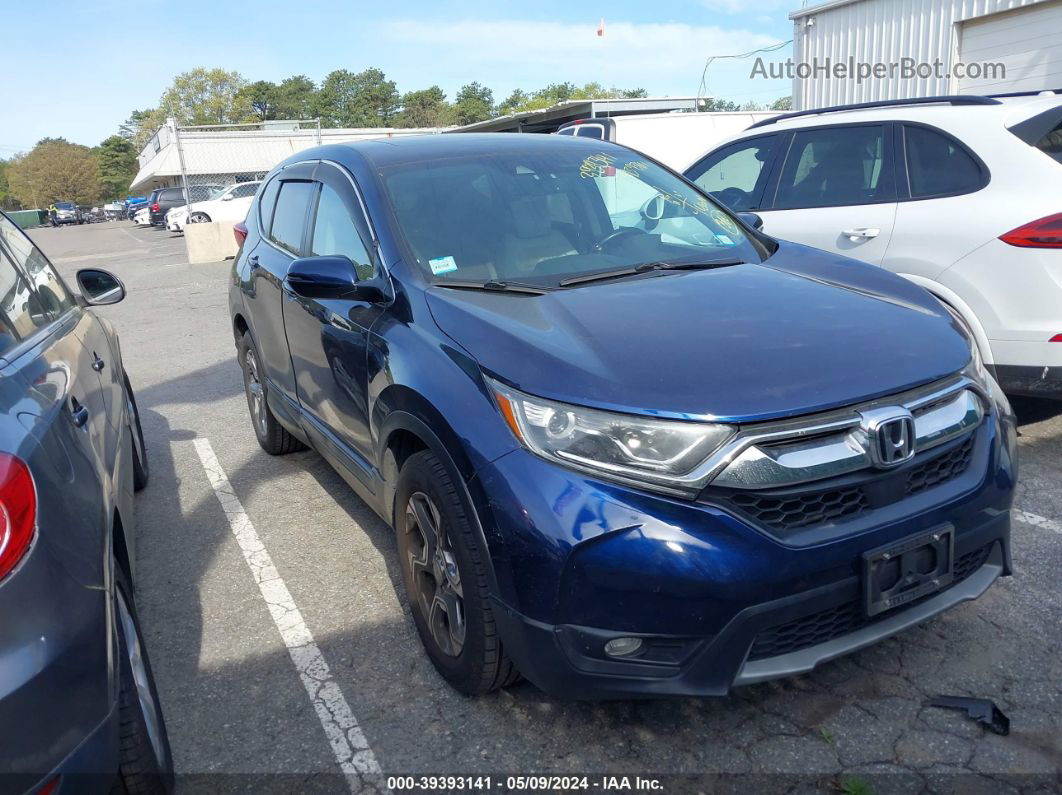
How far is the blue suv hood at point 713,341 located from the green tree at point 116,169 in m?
122

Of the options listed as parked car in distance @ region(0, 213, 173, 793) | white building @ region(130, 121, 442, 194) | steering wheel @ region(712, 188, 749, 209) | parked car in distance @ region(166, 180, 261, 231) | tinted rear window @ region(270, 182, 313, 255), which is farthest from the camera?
white building @ region(130, 121, 442, 194)

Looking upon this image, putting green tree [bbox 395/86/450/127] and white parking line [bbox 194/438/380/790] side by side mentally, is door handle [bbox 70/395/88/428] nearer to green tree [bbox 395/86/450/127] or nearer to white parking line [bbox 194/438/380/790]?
white parking line [bbox 194/438/380/790]

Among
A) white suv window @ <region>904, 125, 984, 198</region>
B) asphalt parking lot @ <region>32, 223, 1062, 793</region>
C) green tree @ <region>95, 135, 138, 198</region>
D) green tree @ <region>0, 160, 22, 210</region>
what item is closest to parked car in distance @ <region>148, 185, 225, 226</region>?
white suv window @ <region>904, 125, 984, 198</region>

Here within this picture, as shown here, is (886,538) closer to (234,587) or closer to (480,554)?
(480,554)

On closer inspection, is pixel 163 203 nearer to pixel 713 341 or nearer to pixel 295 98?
pixel 713 341

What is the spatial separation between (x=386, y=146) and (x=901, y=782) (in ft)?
10.2

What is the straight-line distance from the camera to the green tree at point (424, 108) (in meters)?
90.4

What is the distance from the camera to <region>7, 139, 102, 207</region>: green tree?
10081 centimetres

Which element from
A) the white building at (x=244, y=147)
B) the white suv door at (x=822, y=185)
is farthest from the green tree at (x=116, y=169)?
the white suv door at (x=822, y=185)

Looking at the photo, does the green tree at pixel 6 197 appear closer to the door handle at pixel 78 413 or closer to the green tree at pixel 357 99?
the green tree at pixel 357 99

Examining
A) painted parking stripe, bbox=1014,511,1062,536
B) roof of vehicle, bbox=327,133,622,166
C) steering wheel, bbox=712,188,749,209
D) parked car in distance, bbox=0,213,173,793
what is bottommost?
painted parking stripe, bbox=1014,511,1062,536

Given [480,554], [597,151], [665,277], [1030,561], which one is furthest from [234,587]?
[1030,561]

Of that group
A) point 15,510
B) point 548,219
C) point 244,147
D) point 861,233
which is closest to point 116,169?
point 244,147

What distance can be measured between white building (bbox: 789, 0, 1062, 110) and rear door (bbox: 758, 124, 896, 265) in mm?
7259
